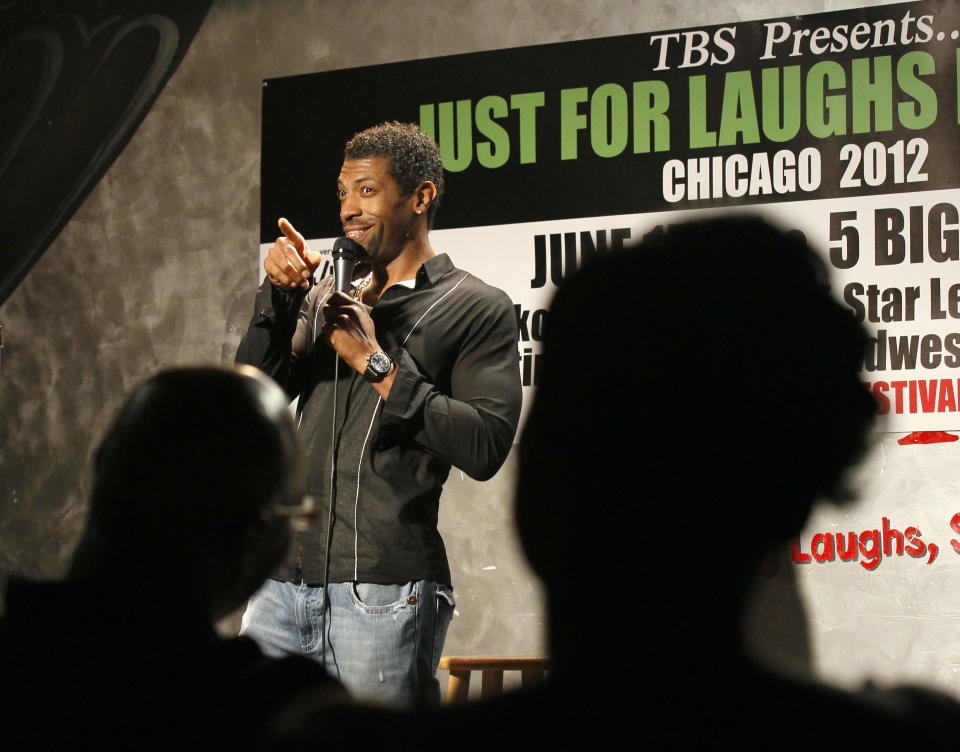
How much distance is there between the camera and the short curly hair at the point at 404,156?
256cm

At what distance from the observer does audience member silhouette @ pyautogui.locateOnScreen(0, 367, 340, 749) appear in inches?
17.5

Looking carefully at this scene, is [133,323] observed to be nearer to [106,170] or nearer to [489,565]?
[106,170]

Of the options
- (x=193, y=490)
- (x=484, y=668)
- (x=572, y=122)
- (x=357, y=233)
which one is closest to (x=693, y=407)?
(x=193, y=490)

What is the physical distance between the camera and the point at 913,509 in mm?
2984

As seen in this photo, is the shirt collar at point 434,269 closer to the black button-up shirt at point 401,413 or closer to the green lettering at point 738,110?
Result: the black button-up shirt at point 401,413

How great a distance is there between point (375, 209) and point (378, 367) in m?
0.55

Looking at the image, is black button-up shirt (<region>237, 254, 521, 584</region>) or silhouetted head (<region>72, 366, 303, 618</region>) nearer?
silhouetted head (<region>72, 366, 303, 618</region>)

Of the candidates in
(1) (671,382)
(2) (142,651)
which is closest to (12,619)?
Result: (2) (142,651)

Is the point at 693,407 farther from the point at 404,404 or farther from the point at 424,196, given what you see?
the point at 424,196

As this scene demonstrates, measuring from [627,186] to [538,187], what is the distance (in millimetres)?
285

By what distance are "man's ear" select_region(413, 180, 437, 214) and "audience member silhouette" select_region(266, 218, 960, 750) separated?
80.5 inches

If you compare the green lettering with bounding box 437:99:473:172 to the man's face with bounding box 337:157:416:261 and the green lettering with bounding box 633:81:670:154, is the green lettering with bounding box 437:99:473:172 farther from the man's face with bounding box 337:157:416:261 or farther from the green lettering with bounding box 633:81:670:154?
the man's face with bounding box 337:157:416:261

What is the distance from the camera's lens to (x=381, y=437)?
6.95 ft

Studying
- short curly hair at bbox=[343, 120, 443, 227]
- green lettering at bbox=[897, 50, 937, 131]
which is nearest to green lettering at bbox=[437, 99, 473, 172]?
short curly hair at bbox=[343, 120, 443, 227]
